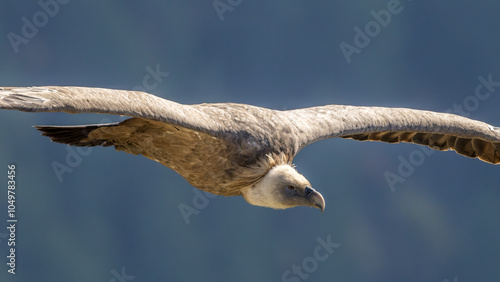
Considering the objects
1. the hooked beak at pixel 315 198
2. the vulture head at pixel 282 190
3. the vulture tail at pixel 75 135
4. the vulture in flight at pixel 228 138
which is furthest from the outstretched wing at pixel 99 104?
the vulture tail at pixel 75 135

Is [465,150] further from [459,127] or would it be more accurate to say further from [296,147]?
[296,147]

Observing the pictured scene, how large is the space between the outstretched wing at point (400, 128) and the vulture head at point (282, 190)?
0.43 m

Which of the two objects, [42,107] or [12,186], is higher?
[12,186]

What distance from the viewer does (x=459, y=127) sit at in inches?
448

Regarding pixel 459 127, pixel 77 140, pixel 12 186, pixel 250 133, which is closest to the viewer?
pixel 250 133

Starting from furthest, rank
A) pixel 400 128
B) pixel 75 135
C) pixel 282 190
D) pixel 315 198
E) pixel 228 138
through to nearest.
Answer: pixel 400 128, pixel 75 135, pixel 282 190, pixel 315 198, pixel 228 138

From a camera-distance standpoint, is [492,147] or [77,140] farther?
[492,147]

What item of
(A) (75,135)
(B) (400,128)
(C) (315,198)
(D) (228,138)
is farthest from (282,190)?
(A) (75,135)

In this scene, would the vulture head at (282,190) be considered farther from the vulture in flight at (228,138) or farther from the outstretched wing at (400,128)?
the outstretched wing at (400,128)

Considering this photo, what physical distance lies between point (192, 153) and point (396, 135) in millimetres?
3205

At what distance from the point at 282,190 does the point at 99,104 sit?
7.36 feet

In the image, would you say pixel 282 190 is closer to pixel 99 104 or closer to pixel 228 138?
pixel 228 138

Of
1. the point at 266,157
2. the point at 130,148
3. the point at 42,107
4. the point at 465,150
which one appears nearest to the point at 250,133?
the point at 266,157

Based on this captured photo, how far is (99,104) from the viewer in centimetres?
841
